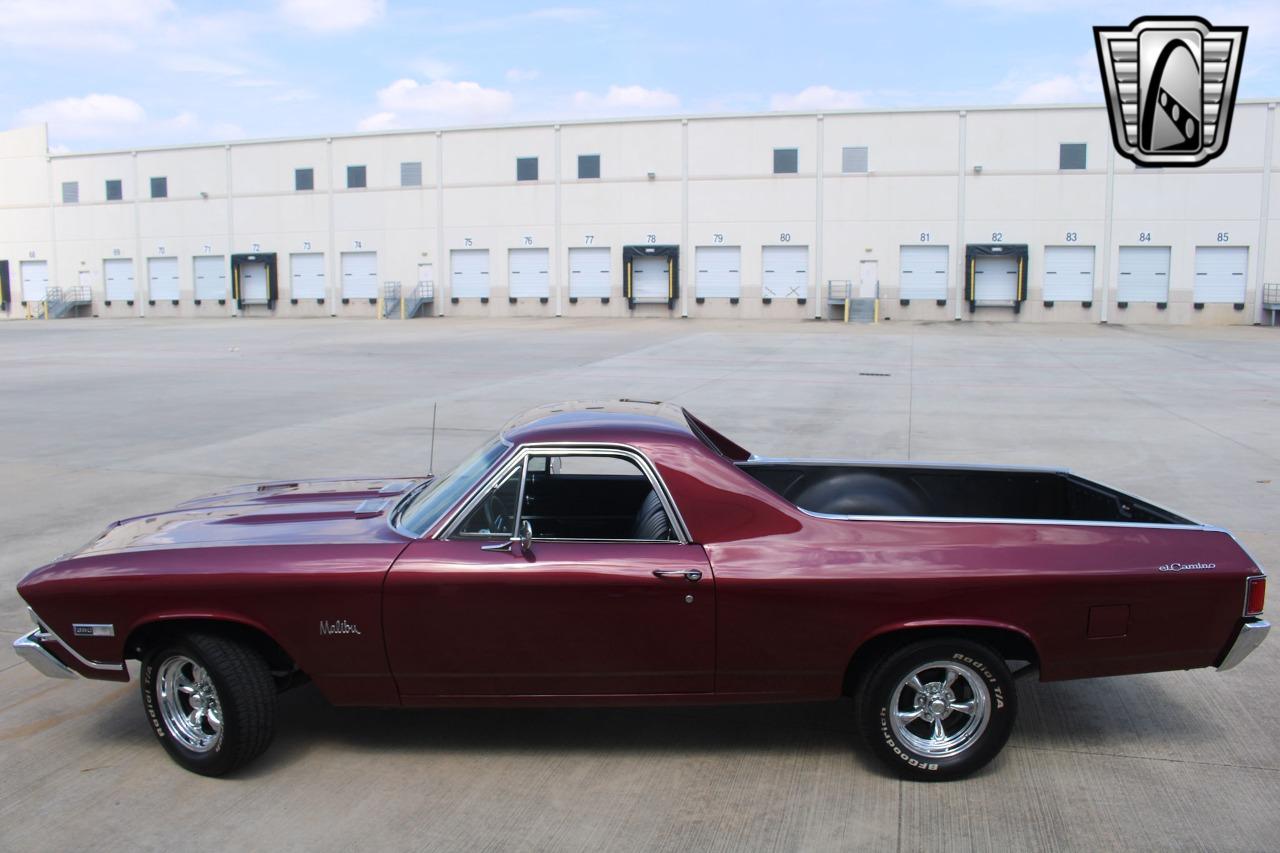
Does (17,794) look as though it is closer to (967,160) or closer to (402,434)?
(402,434)

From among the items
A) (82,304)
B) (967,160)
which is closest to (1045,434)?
(967,160)

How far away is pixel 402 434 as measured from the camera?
13.6m

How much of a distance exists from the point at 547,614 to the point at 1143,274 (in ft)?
161

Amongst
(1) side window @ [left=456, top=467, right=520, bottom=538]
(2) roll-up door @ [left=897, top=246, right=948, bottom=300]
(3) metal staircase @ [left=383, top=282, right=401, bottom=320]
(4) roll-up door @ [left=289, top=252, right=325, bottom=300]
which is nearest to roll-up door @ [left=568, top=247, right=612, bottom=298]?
(3) metal staircase @ [left=383, top=282, right=401, bottom=320]

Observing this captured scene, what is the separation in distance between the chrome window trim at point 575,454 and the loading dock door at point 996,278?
46734 mm

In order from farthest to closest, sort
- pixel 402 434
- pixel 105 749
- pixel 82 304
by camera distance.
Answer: pixel 82 304, pixel 402 434, pixel 105 749

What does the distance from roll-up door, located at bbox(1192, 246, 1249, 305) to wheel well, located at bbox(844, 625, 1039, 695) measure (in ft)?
159

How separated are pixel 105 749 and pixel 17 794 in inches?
17.8

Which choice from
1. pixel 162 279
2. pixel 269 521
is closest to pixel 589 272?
pixel 162 279

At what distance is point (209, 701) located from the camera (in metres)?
4.41

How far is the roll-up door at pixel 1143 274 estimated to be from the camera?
4712 cm

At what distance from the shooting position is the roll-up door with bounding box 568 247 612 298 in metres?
52.4

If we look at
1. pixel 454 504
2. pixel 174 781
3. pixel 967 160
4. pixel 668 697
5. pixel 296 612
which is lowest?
pixel 174 781

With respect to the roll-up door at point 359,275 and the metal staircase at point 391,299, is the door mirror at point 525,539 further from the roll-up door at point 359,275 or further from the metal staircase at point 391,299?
the roll-up door at point 359,275
